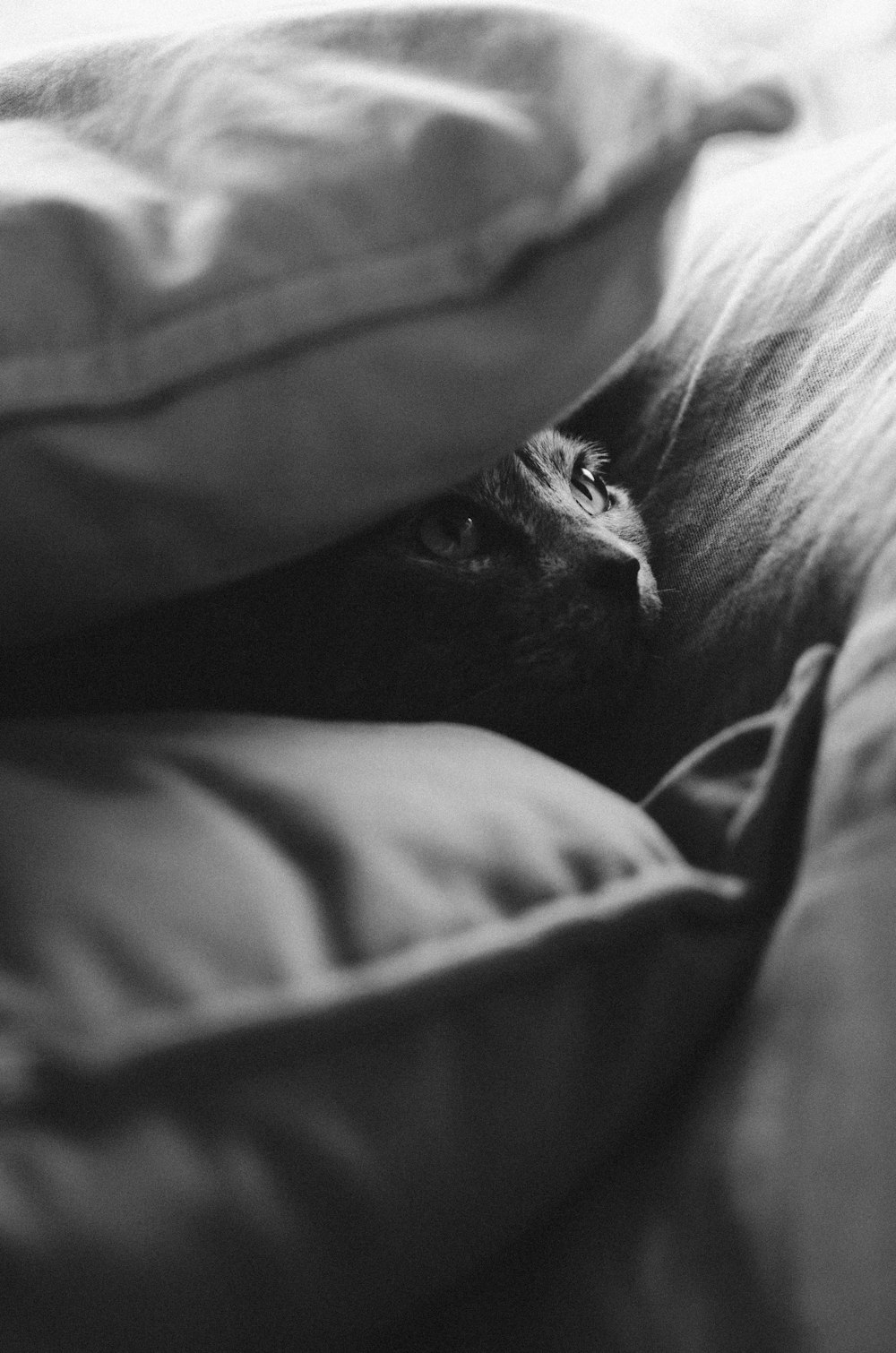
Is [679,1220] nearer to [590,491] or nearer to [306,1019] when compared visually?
[306,1019]

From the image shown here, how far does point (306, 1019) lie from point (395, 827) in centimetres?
8

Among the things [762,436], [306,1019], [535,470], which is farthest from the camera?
[535,470]

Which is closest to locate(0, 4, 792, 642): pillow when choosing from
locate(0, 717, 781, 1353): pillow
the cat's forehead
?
locate(0, 717, 781, 1353): pillow

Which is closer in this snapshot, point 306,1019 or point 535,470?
point 306,1019

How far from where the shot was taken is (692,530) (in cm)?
69

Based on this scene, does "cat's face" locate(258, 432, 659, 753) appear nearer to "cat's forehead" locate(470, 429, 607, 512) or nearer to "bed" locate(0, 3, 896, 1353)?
"cat's forehead" locate(470, 429, 607, 512)

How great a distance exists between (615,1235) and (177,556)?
30cm

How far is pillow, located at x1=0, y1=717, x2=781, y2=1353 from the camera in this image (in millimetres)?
333

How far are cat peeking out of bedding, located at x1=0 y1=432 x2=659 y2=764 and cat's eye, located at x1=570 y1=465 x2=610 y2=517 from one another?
65 mm

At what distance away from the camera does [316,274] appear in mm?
435

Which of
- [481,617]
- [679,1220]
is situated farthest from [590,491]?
[679,1220]

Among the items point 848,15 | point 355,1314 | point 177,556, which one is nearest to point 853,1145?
point 355,1314

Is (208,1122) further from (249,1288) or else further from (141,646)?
(141,646)

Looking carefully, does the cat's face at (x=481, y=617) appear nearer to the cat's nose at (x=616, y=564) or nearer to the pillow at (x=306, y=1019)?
the cat's nose at (x=616, y=564)
